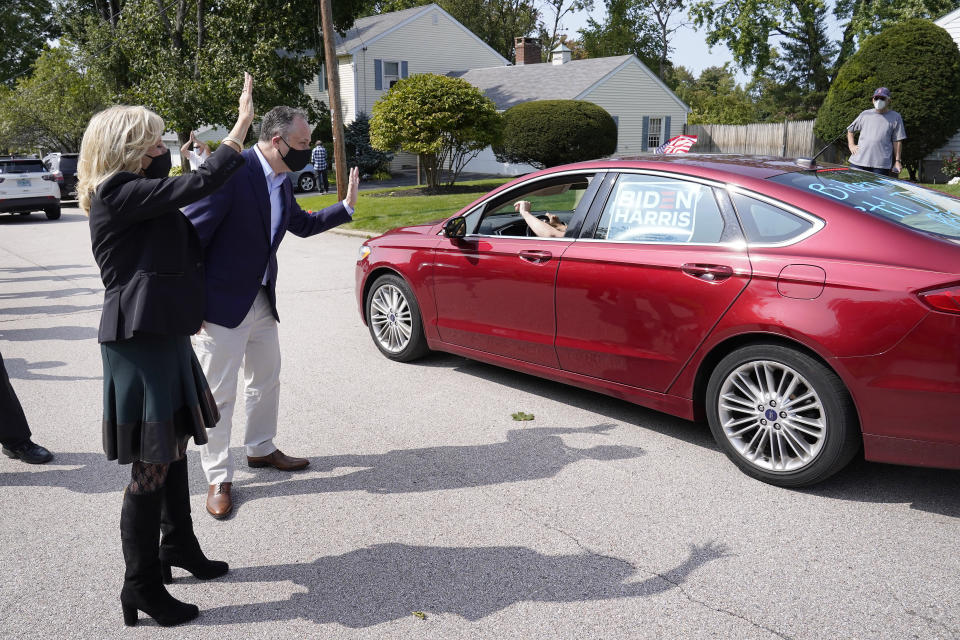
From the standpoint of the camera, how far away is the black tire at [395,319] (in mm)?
6336

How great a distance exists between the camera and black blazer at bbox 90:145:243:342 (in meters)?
2.82

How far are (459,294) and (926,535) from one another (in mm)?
3295

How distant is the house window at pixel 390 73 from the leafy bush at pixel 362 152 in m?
3.45

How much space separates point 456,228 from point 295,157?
6.44 ft

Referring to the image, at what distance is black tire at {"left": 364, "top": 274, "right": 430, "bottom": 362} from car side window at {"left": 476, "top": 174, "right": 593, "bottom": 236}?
93 centimetres

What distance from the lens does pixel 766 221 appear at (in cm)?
417

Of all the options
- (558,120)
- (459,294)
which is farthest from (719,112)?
(459,294)

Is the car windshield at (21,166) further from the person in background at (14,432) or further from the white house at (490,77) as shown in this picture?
the person in background at (14,432)

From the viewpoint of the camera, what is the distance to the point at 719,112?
183 feet

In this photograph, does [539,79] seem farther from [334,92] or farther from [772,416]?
[772,416]

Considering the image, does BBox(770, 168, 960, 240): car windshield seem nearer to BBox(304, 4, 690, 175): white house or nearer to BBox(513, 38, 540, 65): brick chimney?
BBox(304, 4, 690, 175): white house

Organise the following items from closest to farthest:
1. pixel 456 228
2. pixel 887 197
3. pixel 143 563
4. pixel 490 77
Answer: pixel 143 563, pixel 887 197, pixel 456 228, pixel 490 77

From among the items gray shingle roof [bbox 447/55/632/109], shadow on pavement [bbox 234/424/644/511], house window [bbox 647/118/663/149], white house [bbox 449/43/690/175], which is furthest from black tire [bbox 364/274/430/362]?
house window [bbox 647/118/663/149]

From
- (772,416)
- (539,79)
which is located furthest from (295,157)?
(539,79)
